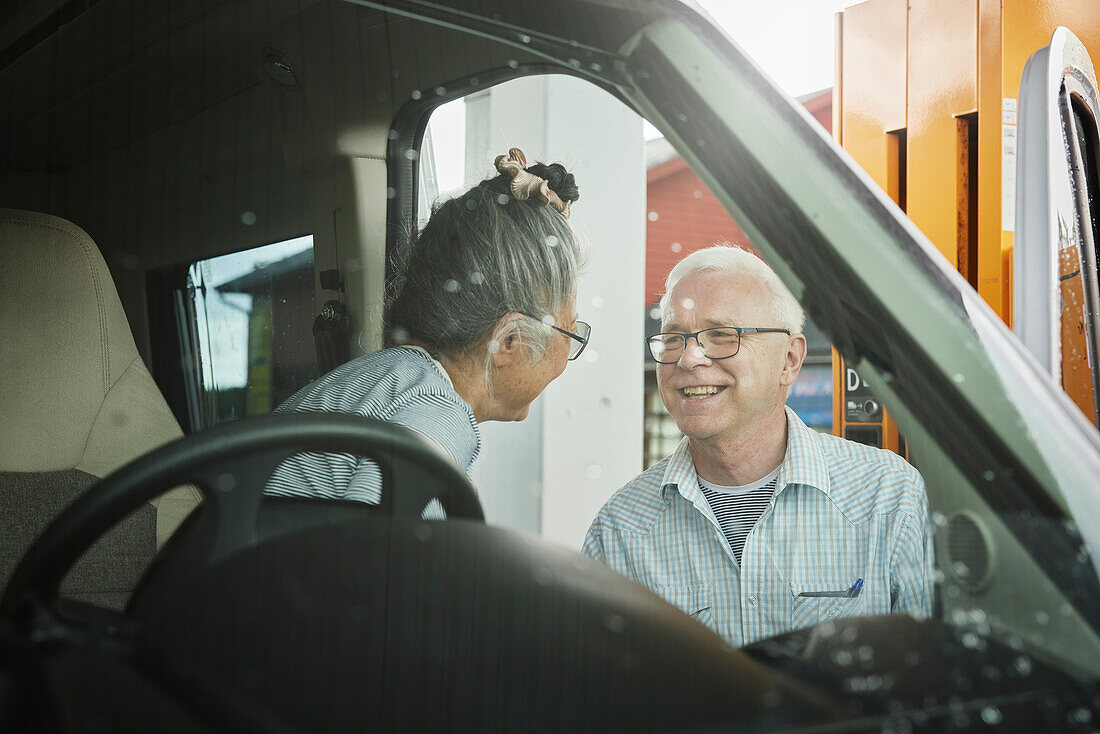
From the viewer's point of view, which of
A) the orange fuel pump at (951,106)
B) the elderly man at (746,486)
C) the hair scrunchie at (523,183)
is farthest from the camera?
the orange fuel pump at (951,106)

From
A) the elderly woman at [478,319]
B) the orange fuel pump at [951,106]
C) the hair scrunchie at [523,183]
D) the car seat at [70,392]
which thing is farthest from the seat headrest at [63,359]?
the orange fuel pump at [951,106]

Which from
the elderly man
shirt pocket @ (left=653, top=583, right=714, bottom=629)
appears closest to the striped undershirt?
the elderly man

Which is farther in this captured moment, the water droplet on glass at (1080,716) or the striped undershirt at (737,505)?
the striped undershirt at (737,505)

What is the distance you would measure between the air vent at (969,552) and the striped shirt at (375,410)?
1.52ft

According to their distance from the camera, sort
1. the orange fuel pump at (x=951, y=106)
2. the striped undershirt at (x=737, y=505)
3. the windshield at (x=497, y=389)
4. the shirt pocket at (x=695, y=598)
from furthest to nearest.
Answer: the orange fuel pump at (x=951, y=106)
the striped undershirt at (x=737, y=505)
the shirt pocket at (x=695, y=598)
the windshield at (x=497, y=389)

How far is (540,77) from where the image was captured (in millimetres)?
1044

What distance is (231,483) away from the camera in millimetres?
787

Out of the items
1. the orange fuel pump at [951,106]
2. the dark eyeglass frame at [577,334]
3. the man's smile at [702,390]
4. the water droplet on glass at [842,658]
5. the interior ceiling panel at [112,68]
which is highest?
the orange fuel pump at [951,106]

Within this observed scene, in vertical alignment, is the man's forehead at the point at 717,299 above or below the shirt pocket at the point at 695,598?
above

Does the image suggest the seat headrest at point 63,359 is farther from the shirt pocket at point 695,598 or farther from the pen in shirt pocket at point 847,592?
the pen in shirt pocket at point 847,592

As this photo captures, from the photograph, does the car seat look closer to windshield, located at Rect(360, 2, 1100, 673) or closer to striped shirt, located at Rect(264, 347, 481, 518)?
striped shirt, located at Rect(264, 347, 481, 518)

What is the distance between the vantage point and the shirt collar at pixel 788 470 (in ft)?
3.33

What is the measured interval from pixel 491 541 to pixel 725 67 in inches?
19.2

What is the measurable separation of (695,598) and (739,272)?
35cm
